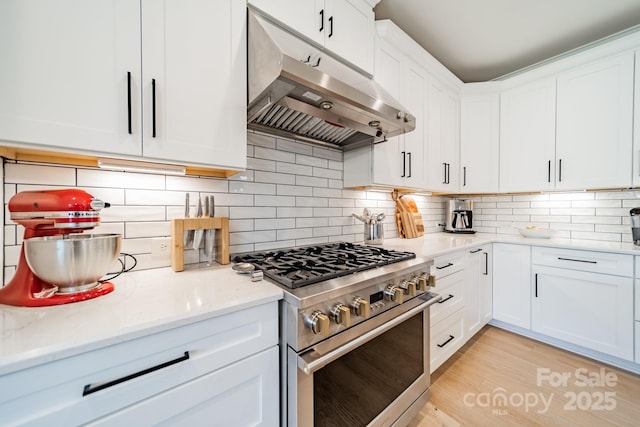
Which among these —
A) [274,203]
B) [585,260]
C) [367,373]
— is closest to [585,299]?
[585,260]

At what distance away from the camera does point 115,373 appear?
1.94 feet

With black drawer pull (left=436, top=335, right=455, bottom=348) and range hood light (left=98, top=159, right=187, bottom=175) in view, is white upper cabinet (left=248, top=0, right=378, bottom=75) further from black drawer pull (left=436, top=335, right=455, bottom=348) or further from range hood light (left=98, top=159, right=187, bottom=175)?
black drawer pull (left=436, top=335, right=455, bottom=348)

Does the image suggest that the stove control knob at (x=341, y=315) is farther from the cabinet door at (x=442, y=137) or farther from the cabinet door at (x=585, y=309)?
the cabinet door at (x=585, y=309)

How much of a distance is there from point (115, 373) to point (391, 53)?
2.27 meters

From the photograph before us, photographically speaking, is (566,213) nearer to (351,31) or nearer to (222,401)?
(351,31)

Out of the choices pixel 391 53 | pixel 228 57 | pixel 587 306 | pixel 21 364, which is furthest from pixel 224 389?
pixel 587 306

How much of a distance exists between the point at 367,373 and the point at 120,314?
98cm

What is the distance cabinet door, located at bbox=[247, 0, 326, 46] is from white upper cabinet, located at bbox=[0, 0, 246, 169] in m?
0.15

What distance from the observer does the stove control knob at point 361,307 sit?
0.95 meters

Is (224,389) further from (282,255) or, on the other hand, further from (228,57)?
(228,57)

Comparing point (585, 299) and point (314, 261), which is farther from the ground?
point (314, 261)

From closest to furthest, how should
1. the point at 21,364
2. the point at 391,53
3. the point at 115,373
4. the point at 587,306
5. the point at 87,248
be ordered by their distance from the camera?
the point at 21,364 < the point at 115,373 < the point at 87,248 < the point at 391,53 < the point at 587,306

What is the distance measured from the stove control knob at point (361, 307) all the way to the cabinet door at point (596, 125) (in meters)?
2.52

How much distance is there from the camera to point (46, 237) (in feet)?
2.41
